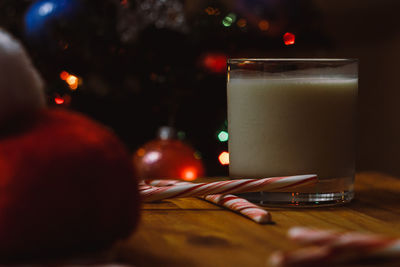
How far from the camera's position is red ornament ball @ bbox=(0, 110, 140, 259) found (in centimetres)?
44

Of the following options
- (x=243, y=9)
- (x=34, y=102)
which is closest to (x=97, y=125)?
(x=34, y=102)

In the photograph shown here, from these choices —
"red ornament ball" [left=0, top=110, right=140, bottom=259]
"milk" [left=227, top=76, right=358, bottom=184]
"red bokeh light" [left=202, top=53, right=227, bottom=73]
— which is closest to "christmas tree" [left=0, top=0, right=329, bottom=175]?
"red bokeh light" [left=202, top=53, right=227, bottom=73]

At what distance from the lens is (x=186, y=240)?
22.3 inches

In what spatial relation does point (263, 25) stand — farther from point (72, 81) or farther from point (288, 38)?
point (72, 81)

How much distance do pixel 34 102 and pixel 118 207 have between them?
0.12 meters

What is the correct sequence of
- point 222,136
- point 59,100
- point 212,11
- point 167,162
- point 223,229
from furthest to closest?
1. point 222,136
2. point 212,11
3. point 59,100
4. point 167,162
5. point 223,229

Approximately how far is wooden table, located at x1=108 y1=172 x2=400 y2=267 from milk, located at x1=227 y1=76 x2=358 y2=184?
0.22ft

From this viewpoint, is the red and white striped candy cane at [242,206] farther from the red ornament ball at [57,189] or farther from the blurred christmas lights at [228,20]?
the blurred christmas lights at [228,20]

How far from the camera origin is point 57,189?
1.46 ft

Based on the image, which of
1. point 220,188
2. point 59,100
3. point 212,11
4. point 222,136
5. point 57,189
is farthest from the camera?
point 222,136

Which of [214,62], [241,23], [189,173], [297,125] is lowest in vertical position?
[189,173]

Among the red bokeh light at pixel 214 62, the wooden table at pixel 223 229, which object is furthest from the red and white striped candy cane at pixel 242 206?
the red bokeh light at pixel 214 62

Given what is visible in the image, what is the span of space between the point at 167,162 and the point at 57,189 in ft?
3.58

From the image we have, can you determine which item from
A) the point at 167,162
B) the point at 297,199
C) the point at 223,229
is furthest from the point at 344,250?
the point at 167,162
